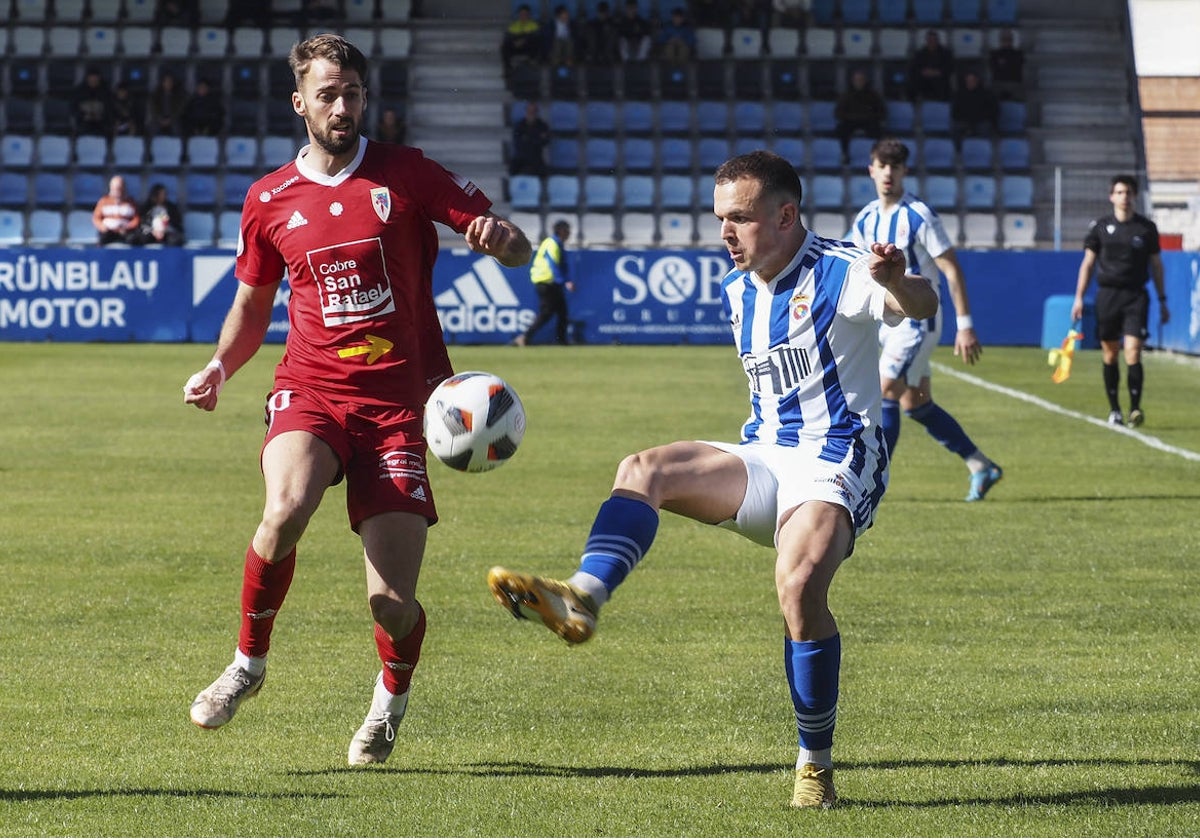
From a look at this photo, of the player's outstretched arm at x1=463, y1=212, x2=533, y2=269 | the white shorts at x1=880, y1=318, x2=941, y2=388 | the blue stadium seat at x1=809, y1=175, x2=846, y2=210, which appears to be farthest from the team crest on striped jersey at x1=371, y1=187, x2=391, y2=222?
the blue stadium seat at x1=809, y1=175, x2=846, y2=210

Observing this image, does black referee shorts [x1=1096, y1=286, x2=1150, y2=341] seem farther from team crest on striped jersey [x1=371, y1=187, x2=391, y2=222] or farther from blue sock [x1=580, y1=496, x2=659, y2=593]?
blue sock [x1=580, y1=496, x2=659, y2=593]

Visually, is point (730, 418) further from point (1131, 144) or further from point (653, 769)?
point (1131, 144)

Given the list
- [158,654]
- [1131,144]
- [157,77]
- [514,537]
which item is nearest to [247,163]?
[157,77]

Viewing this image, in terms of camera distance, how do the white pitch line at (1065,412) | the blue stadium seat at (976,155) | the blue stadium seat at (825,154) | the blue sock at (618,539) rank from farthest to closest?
the blue stadium seat at (976,155) < the blue stadium seat at (825,154) < the white pitch line at (1065,412) < the blue sock at (618,539)

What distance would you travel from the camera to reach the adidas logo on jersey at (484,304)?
1078 inches

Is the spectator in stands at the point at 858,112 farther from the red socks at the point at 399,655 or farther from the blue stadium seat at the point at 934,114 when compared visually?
the red socks at the point at 399,655

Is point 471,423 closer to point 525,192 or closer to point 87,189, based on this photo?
point 525,192

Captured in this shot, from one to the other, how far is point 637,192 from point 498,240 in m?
27.7

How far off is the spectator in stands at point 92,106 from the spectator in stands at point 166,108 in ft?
2.51

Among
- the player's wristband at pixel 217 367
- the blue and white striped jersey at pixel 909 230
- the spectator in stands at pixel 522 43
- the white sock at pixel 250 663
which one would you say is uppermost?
the spectator in stands at pixel 522 43

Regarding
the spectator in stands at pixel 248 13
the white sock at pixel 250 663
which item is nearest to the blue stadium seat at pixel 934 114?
the spectator in stands at pixel 248 13

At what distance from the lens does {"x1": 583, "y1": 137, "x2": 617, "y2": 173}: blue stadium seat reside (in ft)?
109

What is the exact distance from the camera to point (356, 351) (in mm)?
5414

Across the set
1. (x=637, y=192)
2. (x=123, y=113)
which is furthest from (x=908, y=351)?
(x=123, y=113)
